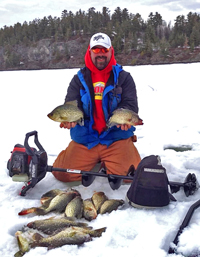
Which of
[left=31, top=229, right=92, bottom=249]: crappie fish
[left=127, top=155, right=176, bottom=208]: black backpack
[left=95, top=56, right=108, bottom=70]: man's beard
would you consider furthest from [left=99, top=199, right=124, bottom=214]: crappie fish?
[left=95, top=56, right=108, bottom=70]: man's beard

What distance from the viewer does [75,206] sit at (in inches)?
101

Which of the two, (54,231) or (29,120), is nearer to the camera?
(54,231)

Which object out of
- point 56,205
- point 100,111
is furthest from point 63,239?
point 100,111

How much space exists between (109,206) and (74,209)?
32 cm

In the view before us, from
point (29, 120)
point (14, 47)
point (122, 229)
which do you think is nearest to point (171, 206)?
point (122, 229)

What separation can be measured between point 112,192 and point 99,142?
26.5 inches

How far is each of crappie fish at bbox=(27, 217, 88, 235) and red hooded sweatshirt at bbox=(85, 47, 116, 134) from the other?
1.38 meters

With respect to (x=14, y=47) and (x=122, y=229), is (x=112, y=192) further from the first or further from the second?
(x=14, y=47)

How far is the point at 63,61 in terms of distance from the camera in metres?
62.8

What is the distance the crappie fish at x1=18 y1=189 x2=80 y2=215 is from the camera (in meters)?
2.61

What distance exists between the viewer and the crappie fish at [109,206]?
2602 mm

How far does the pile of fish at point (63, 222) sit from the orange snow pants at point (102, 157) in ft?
2.06

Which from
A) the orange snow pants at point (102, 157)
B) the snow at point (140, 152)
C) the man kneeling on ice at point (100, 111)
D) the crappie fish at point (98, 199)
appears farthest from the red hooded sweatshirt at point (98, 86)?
the crappie fish at point (98, 199)

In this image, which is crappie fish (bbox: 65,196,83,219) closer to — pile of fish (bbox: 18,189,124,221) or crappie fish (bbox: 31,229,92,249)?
pile of fish (bbox: 18,189,124,221)
